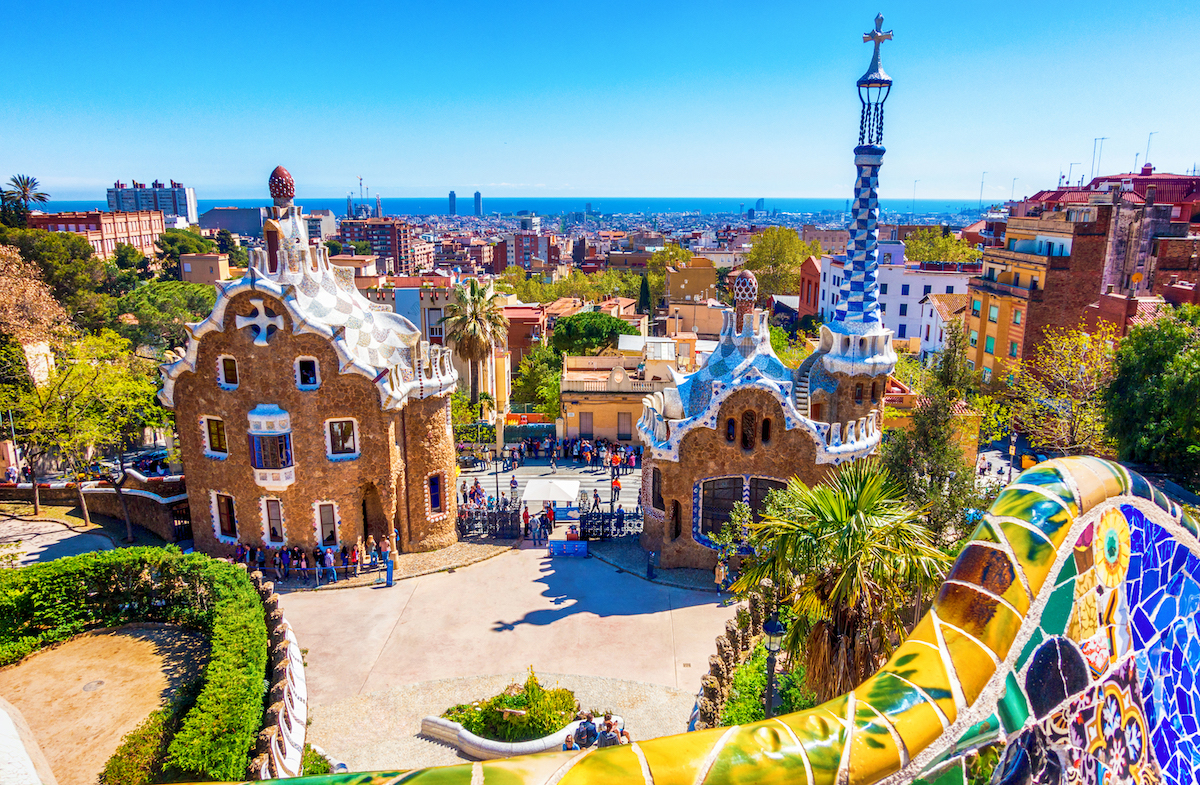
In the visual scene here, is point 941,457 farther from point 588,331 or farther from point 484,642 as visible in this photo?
point 588,331

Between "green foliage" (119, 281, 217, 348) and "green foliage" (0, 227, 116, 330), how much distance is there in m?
1.81

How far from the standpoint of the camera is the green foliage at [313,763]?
15.5 m

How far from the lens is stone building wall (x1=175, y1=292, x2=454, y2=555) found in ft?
82.3

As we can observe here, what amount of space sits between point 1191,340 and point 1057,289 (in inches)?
894

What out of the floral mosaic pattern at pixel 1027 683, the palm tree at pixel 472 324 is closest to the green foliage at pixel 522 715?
the floral mosaic pattern at pixel 1027 683

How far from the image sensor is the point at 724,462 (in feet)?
84.2

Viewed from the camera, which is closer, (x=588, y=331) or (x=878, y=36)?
(x=878, y=36)

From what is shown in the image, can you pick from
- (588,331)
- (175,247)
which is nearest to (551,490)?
(588,331)

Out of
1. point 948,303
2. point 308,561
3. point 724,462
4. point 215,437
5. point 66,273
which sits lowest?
point 308,561

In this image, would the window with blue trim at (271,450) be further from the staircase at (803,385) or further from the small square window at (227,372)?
the staircase at (803,385)

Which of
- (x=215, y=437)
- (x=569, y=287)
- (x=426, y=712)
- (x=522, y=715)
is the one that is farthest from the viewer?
(x=569, y=287)

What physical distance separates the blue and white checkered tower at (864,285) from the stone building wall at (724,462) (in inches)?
113

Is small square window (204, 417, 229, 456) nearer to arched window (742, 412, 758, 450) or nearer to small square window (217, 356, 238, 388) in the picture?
small square window (217, 356, 238, 388)

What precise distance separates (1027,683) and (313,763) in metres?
14.7
